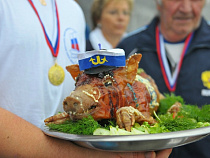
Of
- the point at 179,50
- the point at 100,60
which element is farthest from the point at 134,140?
the point at 179,50

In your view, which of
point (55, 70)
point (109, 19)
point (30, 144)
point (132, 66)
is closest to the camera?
point (30, 144)

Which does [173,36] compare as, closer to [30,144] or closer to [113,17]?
[113,17]

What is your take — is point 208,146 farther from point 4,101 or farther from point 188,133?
point 4,101

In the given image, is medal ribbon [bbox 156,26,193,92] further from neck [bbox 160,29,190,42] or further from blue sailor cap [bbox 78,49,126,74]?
blue sailor cap [bbox 78,49,126,74]

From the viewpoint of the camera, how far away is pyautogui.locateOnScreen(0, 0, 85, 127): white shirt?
4.20 ft

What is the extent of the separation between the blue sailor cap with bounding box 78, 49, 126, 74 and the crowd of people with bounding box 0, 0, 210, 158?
31 centimetres

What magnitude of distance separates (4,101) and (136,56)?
699 millimetres

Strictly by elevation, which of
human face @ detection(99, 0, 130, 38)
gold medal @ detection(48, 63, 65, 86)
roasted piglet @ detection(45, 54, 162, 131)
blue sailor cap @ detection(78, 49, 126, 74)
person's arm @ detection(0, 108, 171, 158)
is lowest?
person's arm @ detection(0, 108, 171, 158)

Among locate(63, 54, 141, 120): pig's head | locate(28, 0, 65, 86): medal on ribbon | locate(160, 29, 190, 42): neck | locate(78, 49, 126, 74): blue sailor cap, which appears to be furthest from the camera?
locate(160, 29, 190, 42): neck

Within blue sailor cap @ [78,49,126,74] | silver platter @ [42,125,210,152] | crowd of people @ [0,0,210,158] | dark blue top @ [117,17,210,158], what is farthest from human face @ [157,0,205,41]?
silver platter @ [42,125,210,152]

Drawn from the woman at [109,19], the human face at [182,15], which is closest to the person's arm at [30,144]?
the human face at [182,15]

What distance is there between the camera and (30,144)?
108 centimetres

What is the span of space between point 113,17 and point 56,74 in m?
2.46

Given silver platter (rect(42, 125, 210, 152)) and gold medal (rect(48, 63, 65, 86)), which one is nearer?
silver platter (rect(42, 125, 210, 152))
